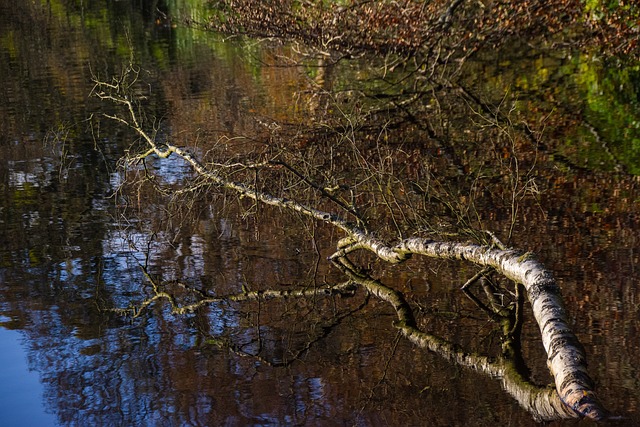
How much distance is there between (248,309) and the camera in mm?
7629

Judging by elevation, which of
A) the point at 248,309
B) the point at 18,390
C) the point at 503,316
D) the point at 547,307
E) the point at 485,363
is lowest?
the point at 547,307

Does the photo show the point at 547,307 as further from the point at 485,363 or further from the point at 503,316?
the point at 503,316

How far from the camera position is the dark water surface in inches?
236

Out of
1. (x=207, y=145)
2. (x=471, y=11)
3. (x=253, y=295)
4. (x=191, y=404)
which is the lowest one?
(x=191, y=404)

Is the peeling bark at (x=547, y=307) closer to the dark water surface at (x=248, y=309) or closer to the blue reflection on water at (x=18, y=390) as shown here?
the dark water surface at (x=248, y=309)

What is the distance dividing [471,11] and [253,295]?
13.0 meters

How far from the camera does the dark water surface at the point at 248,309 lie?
598cm

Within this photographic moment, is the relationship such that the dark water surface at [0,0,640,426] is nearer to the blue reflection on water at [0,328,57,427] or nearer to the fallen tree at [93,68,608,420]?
the blue reflection on water at [0,328,57,427]

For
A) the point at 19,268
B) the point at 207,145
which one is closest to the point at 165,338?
the point at 19,268

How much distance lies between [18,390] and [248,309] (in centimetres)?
202

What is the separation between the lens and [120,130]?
1577cm

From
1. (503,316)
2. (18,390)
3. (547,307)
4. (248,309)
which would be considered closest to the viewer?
(547,307)

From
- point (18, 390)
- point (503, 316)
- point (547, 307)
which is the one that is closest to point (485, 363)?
point (503, 316)

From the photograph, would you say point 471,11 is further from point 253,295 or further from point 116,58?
point 253,295
